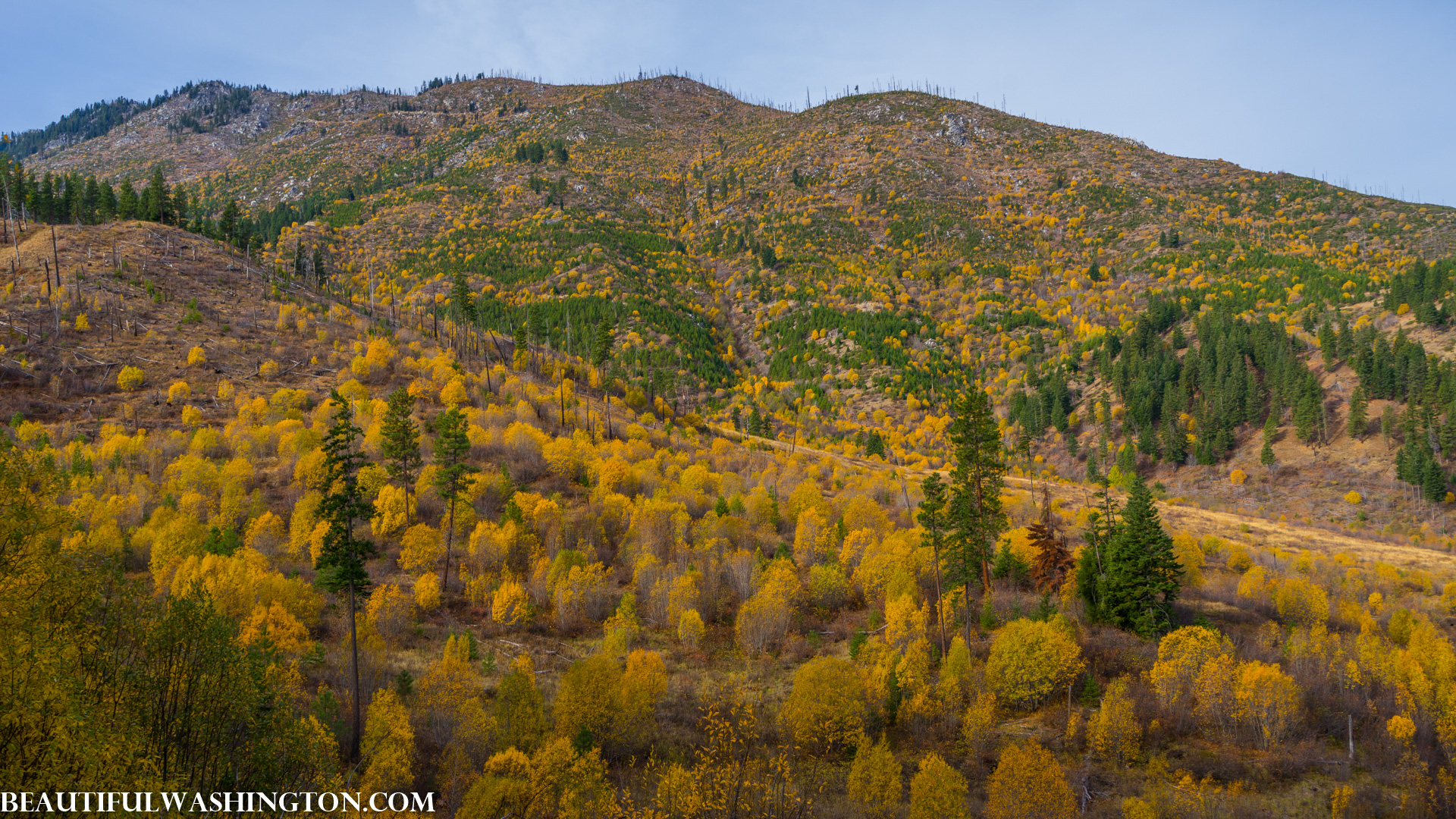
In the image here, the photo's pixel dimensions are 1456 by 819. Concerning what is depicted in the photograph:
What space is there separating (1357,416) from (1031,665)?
87.2m

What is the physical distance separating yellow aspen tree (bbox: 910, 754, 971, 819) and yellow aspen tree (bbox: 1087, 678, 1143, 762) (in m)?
11.7

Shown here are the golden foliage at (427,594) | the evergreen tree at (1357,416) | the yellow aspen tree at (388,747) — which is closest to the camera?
the yellow aspen tree at (388,747)

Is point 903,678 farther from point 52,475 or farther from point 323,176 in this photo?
point 323,176

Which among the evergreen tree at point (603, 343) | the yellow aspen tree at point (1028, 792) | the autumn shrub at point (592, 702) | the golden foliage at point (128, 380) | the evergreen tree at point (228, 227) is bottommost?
the yellow aspen tree at point (1028, 792)

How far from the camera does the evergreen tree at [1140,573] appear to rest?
130 ft

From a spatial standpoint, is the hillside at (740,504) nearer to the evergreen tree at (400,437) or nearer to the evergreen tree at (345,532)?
the evergreen tree at (345,532)

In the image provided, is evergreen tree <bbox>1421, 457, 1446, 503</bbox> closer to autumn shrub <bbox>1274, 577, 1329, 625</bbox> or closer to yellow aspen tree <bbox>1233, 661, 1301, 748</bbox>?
autumn shrub <bbox>1274, 577, 1329, 625</bbox>

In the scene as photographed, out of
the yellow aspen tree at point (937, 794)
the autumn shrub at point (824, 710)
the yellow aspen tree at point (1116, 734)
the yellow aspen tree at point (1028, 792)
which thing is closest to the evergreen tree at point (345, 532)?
the autumn shrub at point (824, 710)

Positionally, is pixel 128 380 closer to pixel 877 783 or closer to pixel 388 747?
pixel 388 747

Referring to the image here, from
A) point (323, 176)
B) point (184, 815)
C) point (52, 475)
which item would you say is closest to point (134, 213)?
point (323, 176)

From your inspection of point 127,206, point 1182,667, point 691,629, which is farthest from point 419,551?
point 127,206

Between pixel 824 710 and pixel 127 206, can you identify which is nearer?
pixel 824 710

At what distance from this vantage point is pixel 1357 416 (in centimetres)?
8562

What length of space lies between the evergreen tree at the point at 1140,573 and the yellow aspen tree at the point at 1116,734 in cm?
1050
